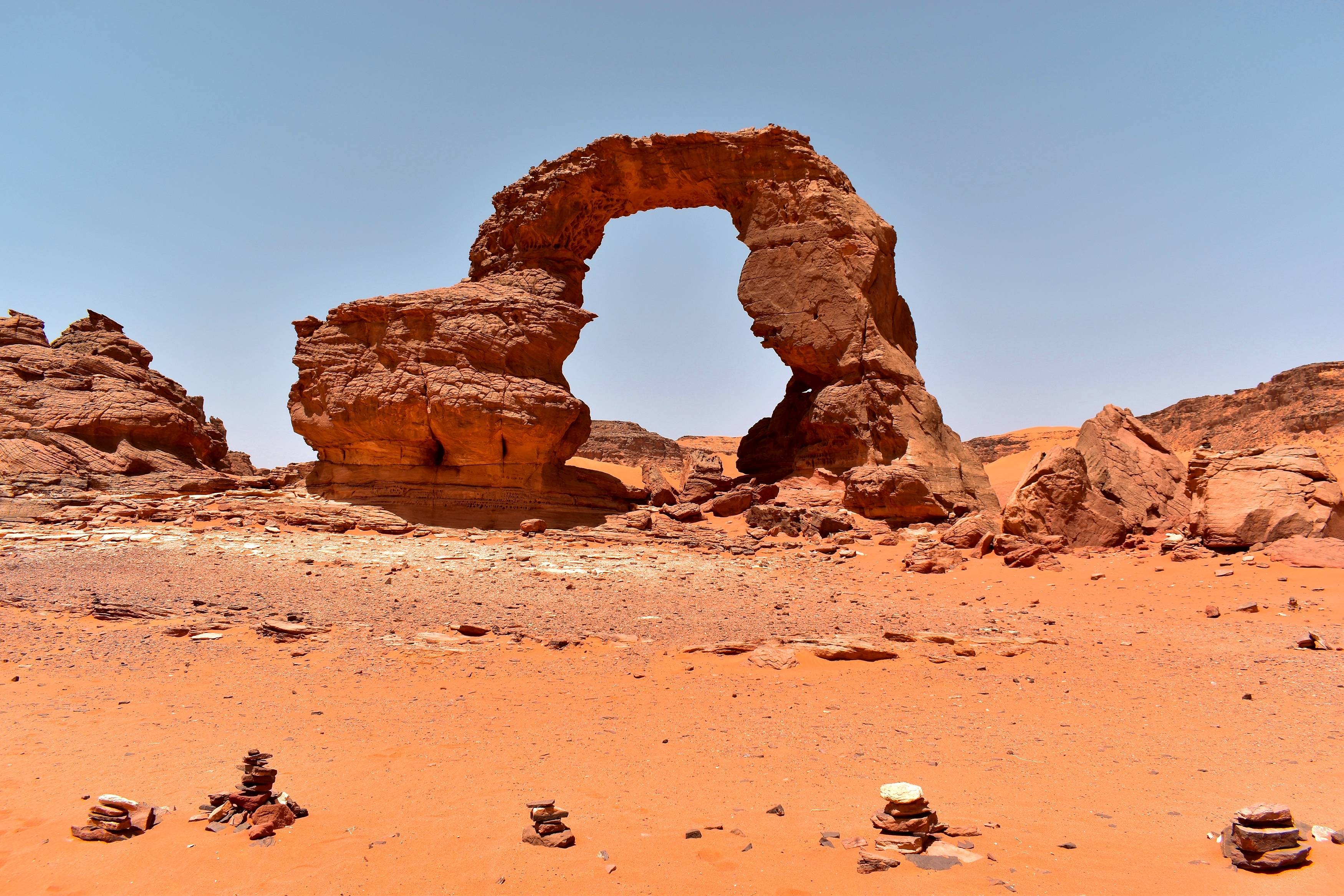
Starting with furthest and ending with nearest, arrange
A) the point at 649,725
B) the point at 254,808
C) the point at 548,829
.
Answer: the point at 649,725 < the point at 254,808 < the point at 548,829

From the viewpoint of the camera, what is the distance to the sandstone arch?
12.3m

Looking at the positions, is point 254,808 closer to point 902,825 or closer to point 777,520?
point 902,825

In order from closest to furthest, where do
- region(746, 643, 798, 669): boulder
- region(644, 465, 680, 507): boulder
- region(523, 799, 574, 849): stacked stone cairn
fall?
region(523, 799, 574, 849): stacked stone cairn
region(746, 643, 798, 669): boulder
region(644, 465, 680, 507): boulder

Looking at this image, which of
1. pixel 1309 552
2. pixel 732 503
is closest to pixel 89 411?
pixel 732 503

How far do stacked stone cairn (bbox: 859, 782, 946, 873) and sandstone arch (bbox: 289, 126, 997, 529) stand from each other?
8902 millimetres

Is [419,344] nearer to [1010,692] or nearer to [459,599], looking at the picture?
[459,599]

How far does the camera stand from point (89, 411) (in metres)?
12.4

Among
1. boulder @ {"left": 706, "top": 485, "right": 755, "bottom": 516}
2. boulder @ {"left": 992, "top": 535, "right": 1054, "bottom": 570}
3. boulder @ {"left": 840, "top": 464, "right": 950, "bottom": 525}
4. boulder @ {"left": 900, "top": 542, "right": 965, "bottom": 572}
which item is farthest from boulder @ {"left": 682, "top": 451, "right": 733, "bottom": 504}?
boulder @ {"left": 992, "top": 535, "right": 1054, "bottom": 570}

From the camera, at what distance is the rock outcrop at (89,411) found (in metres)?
11.8

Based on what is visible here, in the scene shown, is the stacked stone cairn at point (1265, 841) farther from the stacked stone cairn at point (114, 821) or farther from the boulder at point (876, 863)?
the stacked stone cairn at point (114, 821)

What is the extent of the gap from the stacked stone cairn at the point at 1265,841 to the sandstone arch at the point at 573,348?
9040mm

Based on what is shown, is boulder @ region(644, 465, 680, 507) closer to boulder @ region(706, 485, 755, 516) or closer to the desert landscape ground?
the desert landscape ground

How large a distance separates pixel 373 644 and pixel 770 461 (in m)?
10.4

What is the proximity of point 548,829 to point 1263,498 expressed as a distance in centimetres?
888
